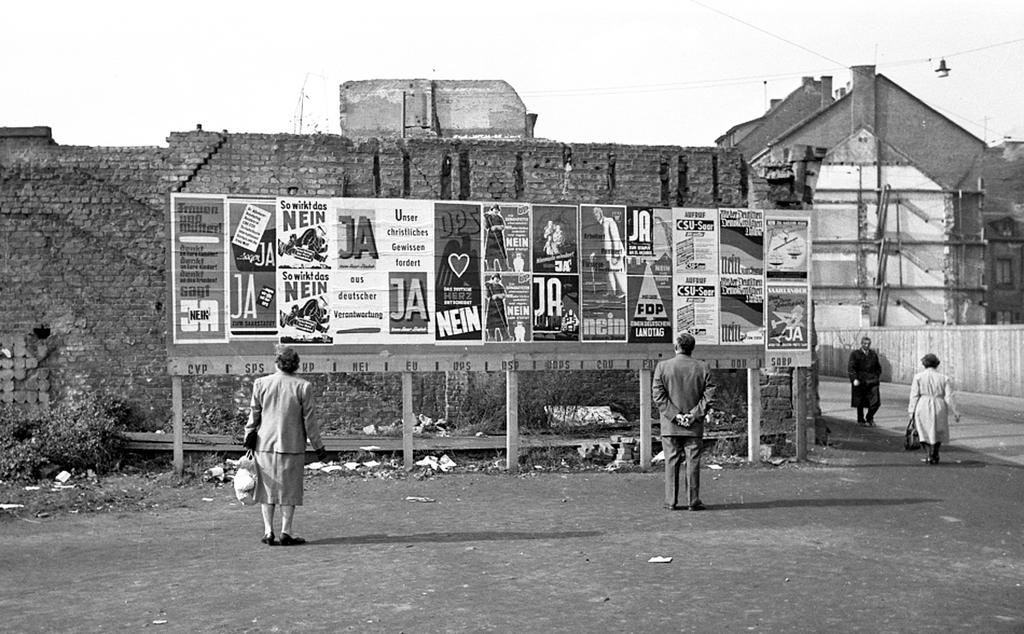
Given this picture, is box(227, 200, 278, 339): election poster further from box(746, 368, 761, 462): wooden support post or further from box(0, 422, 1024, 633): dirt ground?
box(746, 368, 761, 462): wooden support post

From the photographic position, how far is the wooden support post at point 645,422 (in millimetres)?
13820

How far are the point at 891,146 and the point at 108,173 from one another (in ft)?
137

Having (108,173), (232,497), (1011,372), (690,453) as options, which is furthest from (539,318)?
(1011,372)

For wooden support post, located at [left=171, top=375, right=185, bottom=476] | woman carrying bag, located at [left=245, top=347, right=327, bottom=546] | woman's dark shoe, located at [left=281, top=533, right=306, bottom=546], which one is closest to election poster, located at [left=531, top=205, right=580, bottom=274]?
wooden support post, located at [left=171, top=375, right=185, bottom=476]

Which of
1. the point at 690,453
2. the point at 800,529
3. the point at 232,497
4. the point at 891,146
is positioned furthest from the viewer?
the point at 891,146

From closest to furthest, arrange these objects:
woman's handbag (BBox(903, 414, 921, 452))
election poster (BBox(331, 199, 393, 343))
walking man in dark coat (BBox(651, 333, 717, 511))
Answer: walking man in dark coat (BBox(651, 333, 717, 511)) → election poster (BBox(331, 199, 393, 343)) → woman's handbag (BBox(903, 414, 921, 452))

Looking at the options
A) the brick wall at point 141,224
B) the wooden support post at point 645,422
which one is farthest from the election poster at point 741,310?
the brick wall at point 141,224

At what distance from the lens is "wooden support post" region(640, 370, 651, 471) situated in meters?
13.8

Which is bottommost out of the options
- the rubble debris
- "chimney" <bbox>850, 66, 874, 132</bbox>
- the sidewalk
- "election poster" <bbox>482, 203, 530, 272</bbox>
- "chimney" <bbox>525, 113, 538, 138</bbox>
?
the sidewalk

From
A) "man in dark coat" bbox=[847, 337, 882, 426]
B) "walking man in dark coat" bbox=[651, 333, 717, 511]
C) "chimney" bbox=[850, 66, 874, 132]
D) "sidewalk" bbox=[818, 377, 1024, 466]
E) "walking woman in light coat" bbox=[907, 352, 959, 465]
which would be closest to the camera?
"walking man in dark coat" bbox=[651, 333, 717, 511]

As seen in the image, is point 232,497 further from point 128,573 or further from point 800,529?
point 800,529

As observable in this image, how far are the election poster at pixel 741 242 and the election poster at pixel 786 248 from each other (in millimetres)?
126

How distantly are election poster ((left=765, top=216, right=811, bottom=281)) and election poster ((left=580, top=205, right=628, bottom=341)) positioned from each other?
215cm

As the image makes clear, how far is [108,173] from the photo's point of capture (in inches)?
694
